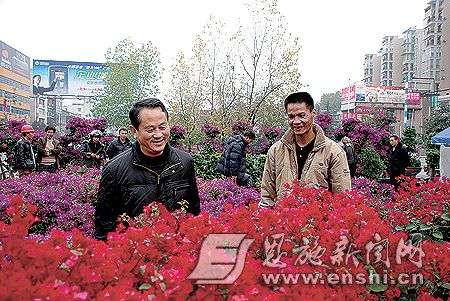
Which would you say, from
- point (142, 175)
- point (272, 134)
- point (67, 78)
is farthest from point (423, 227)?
point (67, 78)

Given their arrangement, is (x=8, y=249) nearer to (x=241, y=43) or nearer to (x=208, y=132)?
(x=208, y=132)

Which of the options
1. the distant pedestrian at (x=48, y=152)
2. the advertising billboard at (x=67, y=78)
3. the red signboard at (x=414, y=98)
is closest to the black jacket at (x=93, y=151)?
the distant pedestrian at (x=48, y=152)

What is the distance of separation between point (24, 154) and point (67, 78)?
42.9 meters

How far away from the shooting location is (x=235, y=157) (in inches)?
299

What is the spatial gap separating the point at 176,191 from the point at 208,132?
28.0 ft

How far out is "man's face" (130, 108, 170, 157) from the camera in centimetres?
234

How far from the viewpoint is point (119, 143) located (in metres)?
8.21

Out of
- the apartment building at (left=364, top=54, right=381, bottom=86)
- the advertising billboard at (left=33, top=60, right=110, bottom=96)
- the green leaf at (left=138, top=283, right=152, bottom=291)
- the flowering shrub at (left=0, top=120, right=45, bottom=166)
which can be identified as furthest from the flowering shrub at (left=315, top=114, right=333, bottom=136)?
the apartment building at (left=364, top=54, right=381, bottom=86)

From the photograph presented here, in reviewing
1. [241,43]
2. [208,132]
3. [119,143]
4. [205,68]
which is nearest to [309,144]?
[119,143]

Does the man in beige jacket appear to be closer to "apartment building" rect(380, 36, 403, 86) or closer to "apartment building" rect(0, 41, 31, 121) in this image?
"apartment building" rect(0, 41, 31, 121)

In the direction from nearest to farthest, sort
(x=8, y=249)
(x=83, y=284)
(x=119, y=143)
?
(x=83, y=284) → (x=8, y=249) → (x=119, y=143)

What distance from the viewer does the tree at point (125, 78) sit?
32.8 m

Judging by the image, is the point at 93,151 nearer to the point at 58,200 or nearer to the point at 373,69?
the point at 58,200

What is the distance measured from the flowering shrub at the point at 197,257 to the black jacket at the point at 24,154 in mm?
7054
